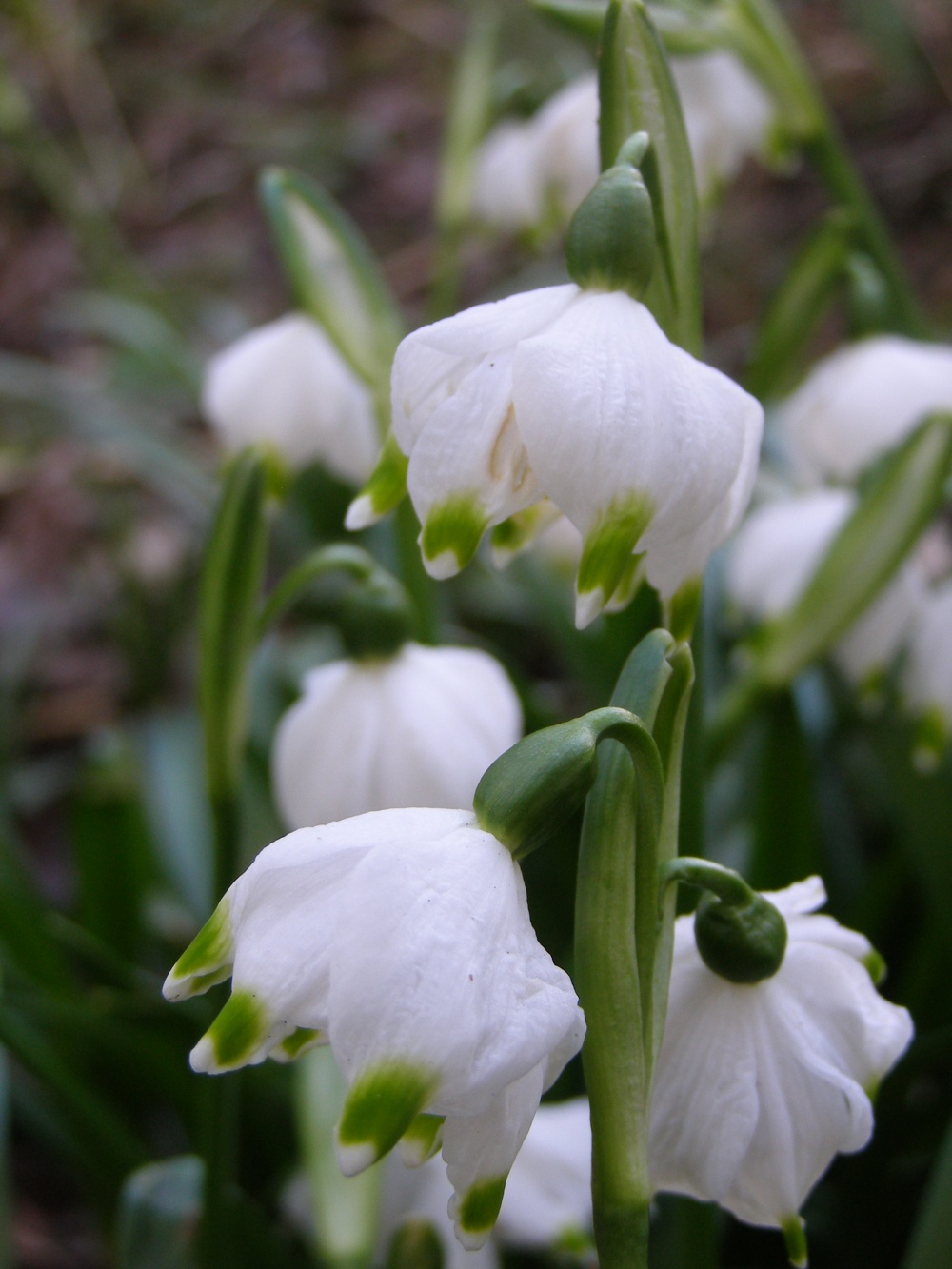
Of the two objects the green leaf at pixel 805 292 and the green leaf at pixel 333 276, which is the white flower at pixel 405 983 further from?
the green leaf at pixel 805 292

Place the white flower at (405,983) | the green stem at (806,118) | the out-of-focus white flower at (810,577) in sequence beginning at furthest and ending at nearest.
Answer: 1. the green stem at (806,118)
2. the out-of-focus white flower at (810,577)
3. the white flower at (405,983)

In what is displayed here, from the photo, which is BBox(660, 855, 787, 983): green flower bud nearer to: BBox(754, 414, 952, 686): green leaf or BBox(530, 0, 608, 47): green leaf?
BBox(754, 414, 952, 686): green leaf

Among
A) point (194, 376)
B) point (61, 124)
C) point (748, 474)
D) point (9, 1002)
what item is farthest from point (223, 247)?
point (748, 474)

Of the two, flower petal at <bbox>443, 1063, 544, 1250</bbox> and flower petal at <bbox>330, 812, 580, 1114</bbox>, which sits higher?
flower petal at <bbox>330, 812, 580, 1114</bbox>

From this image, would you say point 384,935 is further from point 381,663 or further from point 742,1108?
point 381,663

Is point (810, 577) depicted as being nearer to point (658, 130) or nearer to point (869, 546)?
point (869, 546)

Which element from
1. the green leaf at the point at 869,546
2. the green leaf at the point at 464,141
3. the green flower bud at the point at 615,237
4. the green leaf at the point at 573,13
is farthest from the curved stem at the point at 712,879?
the green leaf at the point at 464,141

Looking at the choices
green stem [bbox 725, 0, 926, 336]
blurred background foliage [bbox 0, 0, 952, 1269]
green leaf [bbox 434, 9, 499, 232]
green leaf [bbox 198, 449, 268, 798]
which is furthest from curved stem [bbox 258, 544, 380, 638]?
green leaf [bbox 434, 9, 499, 232]
